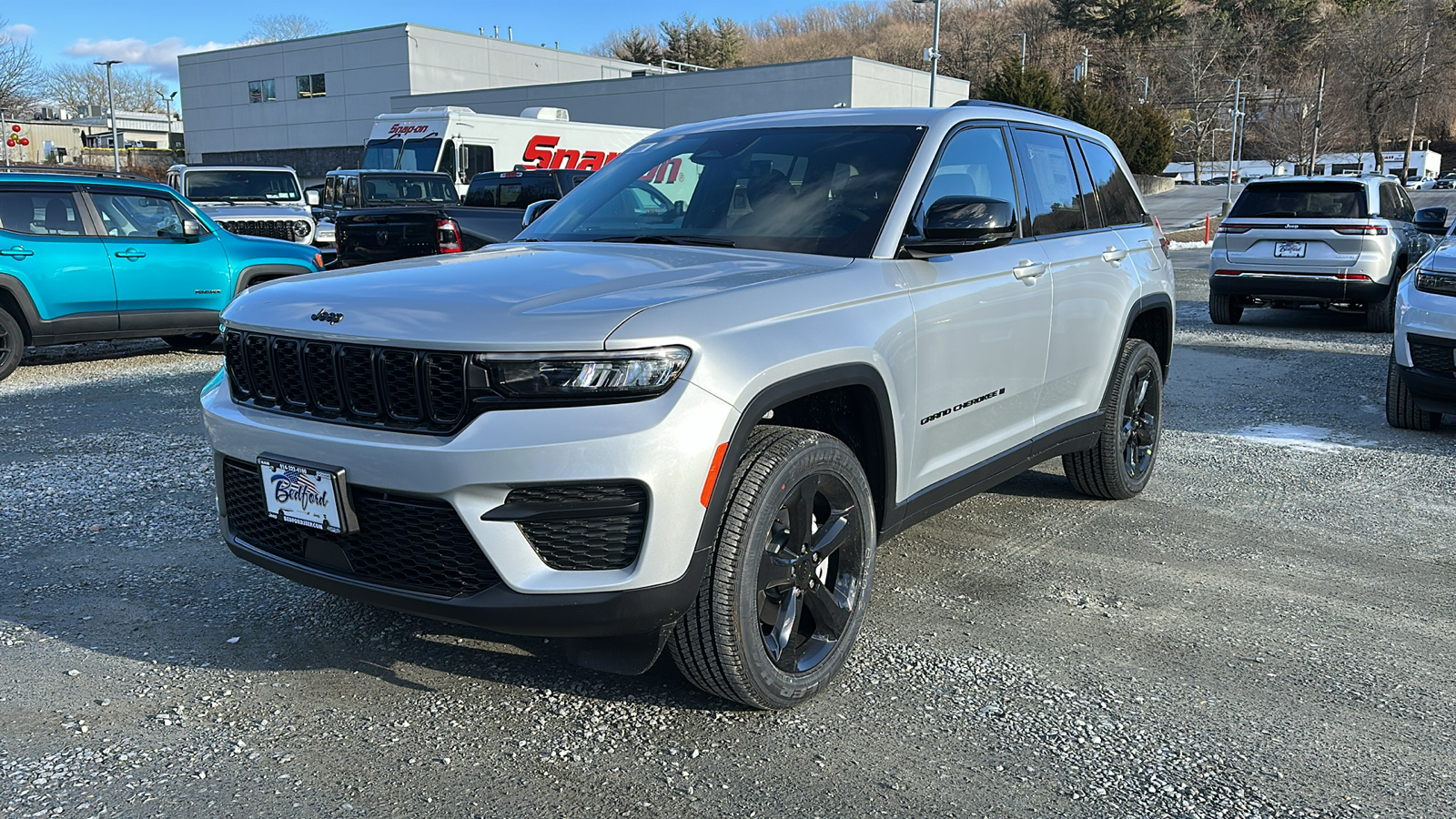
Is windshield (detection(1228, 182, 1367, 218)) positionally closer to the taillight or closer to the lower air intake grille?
the taillight

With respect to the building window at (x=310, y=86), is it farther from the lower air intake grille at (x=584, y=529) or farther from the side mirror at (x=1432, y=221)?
the lower air intake grille at (x=584, y=529)

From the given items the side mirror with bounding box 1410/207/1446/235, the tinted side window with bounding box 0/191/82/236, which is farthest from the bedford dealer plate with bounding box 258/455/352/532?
the side mirror with bounding box 1410/207/1446/235

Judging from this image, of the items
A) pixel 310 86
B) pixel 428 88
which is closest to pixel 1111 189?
pixel 428 88

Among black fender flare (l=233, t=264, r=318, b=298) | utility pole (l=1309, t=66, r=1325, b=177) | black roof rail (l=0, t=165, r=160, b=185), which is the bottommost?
black fender flare (l=233, t=264, r=318, b=298)

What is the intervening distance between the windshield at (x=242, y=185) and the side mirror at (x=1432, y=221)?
16.2 m

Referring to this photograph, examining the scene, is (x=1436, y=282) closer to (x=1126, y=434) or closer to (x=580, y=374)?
(x=1126, y=434)

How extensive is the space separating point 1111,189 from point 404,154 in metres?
22.1

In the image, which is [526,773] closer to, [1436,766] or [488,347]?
[488,347]

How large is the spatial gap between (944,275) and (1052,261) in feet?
3.14

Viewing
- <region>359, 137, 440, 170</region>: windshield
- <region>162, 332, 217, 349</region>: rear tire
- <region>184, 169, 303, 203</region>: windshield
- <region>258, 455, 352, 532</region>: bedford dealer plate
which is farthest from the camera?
<region>359, 137, 440, 170</region>: windshield

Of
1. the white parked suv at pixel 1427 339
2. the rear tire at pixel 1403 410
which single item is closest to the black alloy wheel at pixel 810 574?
the white parked suv at pixel 1427 339

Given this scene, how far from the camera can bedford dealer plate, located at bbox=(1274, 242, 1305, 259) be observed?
12.4 m

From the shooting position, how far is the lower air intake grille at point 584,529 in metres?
2.70

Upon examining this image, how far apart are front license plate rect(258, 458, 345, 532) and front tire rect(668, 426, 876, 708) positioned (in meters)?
0.97
